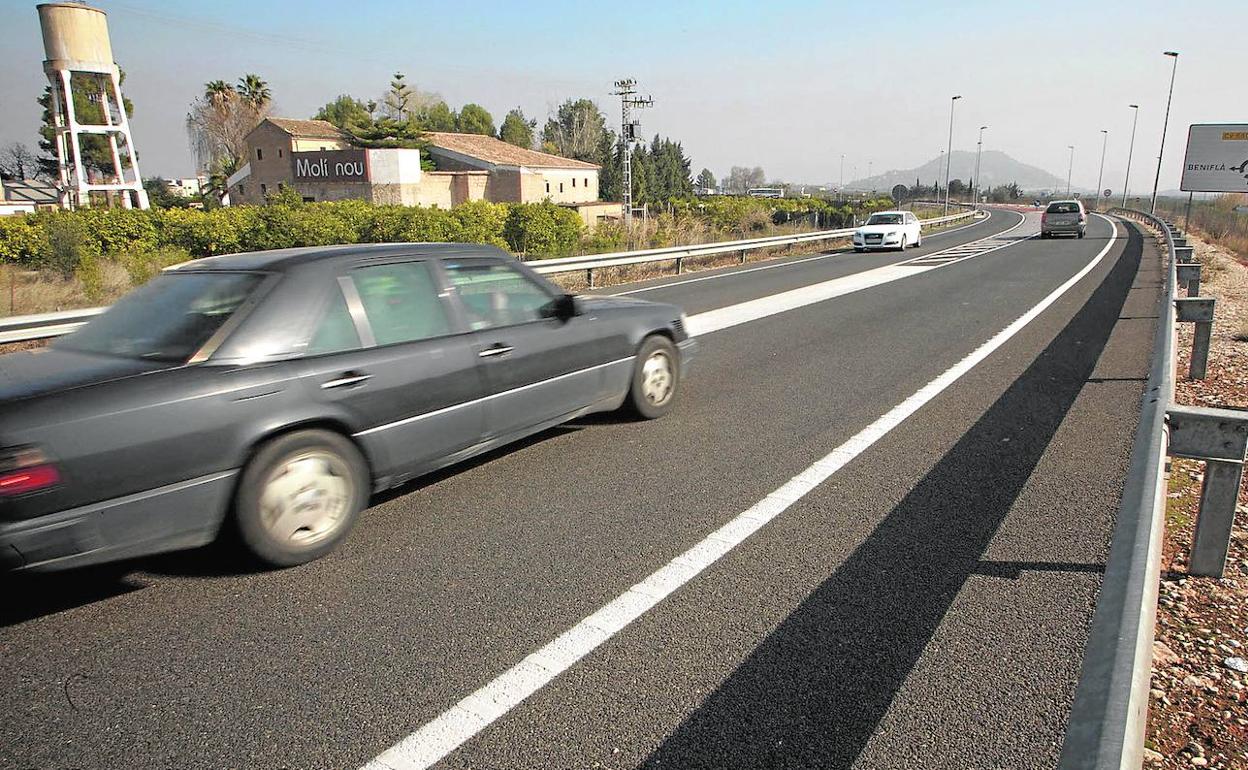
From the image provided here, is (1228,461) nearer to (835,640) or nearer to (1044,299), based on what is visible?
(835,640)

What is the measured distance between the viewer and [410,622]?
330 centimetres

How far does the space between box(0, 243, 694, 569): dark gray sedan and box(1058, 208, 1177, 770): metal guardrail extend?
3.24 meters

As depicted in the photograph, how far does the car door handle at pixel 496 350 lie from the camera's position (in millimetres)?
4695

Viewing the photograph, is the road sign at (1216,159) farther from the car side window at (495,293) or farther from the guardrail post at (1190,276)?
the car side window at (495,293)

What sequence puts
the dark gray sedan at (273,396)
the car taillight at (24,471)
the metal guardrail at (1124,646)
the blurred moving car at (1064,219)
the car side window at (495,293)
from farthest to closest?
the blurred moving car at (1064,219) < the car side window at (495,293) < the dark gray sedan at (273,396) < the car taillight at (24,471) < the metal guardrail at (1124,646)

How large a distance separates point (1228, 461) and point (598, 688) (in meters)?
2.73

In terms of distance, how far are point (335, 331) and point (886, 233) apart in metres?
24.9

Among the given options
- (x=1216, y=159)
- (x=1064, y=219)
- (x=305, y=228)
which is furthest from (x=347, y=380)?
(x=1216, y=159)

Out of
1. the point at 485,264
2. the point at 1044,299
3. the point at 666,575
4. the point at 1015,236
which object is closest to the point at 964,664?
the point at 666,575

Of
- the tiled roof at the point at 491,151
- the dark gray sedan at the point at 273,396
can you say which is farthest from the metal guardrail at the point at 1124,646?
the tiled roof at the point at 491,151

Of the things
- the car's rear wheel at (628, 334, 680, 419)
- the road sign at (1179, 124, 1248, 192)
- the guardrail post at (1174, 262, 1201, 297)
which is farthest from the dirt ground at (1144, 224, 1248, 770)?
the road sign at (1179, 124, 1248, 192)

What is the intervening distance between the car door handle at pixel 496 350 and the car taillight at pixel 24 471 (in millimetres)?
2179

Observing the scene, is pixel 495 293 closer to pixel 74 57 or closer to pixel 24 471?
pixel 24 471

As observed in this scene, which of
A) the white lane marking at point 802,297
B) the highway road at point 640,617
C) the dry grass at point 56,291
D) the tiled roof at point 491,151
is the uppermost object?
the tiled roof at point 491,151
